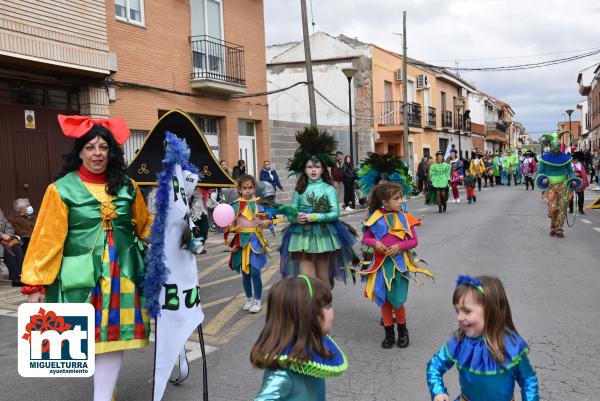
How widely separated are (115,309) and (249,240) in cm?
299

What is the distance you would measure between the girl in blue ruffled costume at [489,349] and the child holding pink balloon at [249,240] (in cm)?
376

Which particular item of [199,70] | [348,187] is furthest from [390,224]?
[348,187]

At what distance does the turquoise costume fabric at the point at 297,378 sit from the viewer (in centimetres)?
235

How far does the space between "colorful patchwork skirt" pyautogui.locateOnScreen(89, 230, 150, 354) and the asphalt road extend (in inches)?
36.1

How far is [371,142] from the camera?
31.5 meters

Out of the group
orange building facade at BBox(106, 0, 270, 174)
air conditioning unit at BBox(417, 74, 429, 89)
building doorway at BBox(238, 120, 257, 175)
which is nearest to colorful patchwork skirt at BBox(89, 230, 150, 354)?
orange building facade at BBox(106, 0, 270, 174)

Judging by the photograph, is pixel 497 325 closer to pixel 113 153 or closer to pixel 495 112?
pixel 113 153

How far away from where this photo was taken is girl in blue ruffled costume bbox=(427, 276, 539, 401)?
8.82 feet

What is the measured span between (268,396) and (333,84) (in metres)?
29.5

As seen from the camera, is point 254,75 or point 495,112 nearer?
point 254,75

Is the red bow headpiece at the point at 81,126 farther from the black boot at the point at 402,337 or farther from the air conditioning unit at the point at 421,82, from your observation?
the air conditioning unit at the point at 421,82

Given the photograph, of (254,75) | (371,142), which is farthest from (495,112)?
(254,75)
